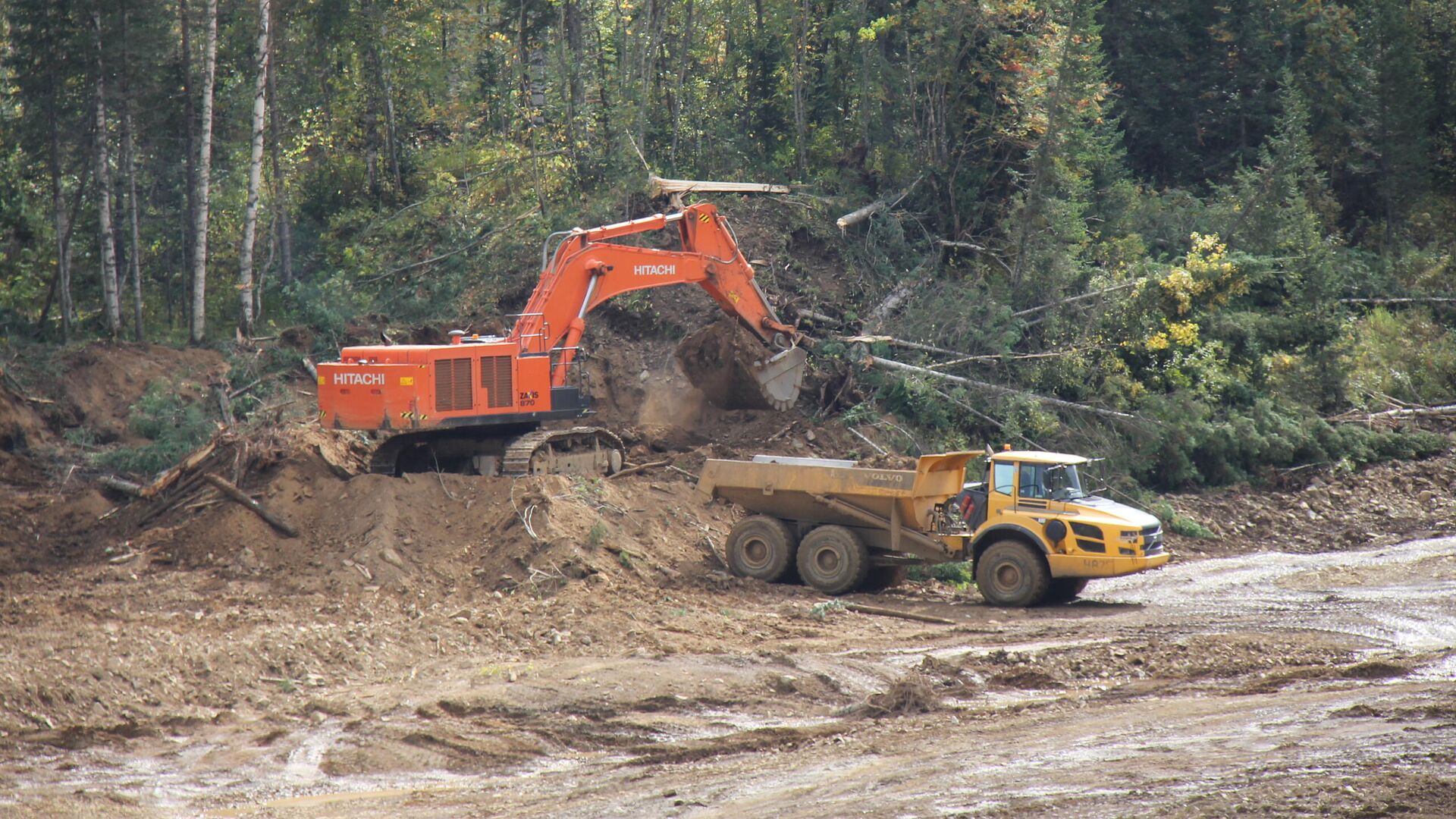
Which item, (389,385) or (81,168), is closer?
(389,385)

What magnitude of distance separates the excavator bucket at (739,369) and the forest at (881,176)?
1.36 metres

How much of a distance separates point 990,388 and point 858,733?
1211cm

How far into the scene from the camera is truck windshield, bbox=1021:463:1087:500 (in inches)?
596

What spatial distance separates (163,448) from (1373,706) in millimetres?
16017

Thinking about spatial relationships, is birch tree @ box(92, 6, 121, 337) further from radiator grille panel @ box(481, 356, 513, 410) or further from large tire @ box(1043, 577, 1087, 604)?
large tire @ box(1043, 577, 1087, 604)

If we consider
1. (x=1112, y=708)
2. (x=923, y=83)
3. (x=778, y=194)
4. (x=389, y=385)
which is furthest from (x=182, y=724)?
(x=923, y=83)

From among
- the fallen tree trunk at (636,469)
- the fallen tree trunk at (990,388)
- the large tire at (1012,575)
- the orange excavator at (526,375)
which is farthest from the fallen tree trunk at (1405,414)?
the fallen tree trunk at (636,469)

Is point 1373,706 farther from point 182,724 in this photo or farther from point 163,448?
point 163,448

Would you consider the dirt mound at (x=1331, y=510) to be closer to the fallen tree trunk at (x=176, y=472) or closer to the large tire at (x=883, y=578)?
the large tire at (x=883, y=578)

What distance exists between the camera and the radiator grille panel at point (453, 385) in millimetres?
16125

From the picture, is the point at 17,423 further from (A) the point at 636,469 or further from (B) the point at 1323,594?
(B) the point at 1323,594

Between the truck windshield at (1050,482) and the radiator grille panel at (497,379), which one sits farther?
the radiator grille panel at (497,379)

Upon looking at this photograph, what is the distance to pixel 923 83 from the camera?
26.0m

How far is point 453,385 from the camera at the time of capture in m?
16.3
